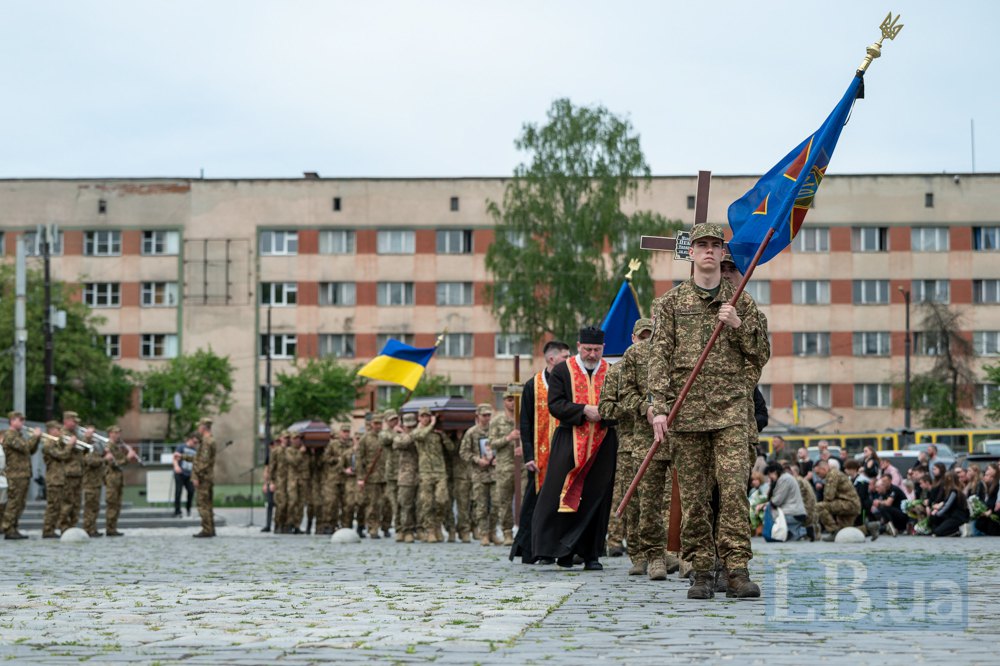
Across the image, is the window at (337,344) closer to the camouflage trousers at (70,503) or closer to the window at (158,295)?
the window at (158,295)

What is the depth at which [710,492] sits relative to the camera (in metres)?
10.3

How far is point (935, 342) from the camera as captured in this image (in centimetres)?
6750

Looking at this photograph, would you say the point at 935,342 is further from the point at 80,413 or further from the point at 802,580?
the point at 802,580

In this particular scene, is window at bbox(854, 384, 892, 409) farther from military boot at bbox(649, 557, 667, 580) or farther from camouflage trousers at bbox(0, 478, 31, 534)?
military boot at bbox(649, 557, 667, 580)

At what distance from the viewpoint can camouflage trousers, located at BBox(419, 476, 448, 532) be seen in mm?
23250

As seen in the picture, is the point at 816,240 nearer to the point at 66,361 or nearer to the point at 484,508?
the point at 66,361

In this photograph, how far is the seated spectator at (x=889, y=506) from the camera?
2650 centimetres

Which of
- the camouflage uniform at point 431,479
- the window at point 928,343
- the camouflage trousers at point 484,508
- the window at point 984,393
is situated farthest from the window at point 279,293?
the camouflage trousers at point 484,508

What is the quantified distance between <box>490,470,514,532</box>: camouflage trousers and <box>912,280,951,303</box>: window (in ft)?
181

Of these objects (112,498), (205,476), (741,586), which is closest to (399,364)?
(205,476)

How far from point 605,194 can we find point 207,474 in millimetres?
36841

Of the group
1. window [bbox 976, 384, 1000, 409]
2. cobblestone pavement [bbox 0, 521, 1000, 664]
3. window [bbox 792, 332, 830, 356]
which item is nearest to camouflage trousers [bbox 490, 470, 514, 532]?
cobblestone pavement [bbox 0, 521, 1000, 664]

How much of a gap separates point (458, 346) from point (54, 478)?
157 ft

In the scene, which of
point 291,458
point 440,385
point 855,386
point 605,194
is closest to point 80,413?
point 440,385
